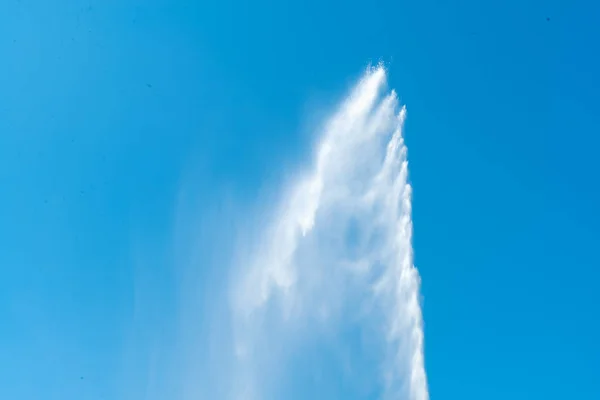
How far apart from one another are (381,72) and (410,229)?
8989 mm

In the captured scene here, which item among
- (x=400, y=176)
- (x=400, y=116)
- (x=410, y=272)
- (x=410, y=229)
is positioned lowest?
(x=410, y=272)

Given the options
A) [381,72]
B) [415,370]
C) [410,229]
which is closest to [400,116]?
[381,72]

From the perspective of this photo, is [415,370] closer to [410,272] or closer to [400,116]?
[410,272]

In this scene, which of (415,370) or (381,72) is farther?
(381,72)

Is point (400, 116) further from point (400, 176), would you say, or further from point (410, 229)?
point (410, 229)

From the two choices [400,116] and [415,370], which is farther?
[400,116]

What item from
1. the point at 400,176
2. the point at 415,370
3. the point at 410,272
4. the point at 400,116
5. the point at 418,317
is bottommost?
the point at 415,370

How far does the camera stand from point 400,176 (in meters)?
34.6

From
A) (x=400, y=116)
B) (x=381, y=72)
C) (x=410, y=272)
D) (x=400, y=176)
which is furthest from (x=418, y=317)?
(x=381, y=72)

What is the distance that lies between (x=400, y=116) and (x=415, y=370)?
13.8m

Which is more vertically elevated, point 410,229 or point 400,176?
point 400,176

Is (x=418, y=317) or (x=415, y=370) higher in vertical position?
(x=418, y=317)

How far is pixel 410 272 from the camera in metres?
33.0

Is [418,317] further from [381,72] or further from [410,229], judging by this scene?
[381,72]
